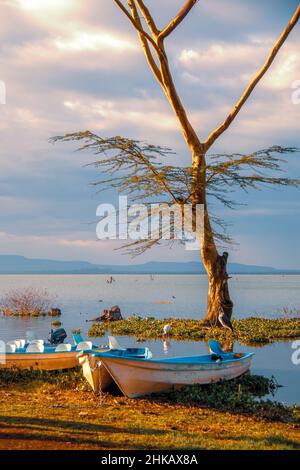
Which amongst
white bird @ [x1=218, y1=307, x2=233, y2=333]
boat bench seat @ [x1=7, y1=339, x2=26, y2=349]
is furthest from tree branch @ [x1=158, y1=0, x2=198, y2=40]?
boat bench seat @ [x1=7, y1=339, x2=26, y2=349]

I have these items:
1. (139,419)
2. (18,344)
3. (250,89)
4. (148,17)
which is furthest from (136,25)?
(139,419)

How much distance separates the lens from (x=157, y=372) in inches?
574

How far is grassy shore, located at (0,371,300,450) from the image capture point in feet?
32.5

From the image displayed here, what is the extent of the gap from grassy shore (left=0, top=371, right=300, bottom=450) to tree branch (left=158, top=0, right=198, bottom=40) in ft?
61.0

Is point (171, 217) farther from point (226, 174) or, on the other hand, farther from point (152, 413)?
point (152, 413)

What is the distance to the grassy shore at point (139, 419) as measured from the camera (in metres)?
9.91

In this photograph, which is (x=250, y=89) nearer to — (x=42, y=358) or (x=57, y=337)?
(x=57, y=337)

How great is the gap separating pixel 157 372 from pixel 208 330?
1520 cm

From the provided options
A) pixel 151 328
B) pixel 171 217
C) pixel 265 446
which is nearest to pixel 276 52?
pixel 171 217

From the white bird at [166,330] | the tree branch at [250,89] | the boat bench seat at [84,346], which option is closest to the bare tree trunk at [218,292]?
the white bird at [166,330]

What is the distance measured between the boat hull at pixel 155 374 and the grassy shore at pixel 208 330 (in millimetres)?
11670

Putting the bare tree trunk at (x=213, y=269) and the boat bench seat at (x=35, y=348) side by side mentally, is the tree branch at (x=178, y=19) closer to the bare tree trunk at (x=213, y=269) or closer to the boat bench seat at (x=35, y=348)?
the bare tree trunk at (x=213, y=269)

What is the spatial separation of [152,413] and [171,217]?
17.8 metres

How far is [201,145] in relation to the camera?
30.6 metres
